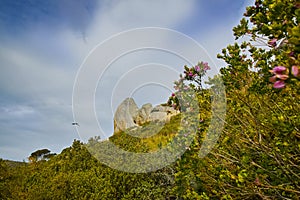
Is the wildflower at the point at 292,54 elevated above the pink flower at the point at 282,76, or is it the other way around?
the wildflower at the point at 292,54

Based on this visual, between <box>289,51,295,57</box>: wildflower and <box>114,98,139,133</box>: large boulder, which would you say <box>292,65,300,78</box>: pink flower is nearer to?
<box>289,51,295,57</box>: wildflower

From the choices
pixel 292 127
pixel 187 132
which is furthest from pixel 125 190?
pixel 292 127

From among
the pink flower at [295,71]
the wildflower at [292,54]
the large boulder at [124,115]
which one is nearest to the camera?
the pink flower at [295,71]

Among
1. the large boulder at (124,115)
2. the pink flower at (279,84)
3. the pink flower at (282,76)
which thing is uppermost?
the large boulder at (124,115)

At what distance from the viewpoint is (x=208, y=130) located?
3004 millimetres

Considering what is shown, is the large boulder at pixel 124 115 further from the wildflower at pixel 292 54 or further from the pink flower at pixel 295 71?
the pink flower at pixel 295 71

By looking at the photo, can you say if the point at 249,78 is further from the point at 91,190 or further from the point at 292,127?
the point at 91,190

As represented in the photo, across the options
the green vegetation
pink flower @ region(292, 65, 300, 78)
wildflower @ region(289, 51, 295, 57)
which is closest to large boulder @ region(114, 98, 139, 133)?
the green vegetation

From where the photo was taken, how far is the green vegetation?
1.62 metres

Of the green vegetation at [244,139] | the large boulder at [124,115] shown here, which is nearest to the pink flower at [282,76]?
the green vegetation at [244,139]

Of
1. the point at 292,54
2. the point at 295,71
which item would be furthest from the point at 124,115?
the point at 295,71

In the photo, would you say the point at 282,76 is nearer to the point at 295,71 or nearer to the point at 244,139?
the point at 295,71

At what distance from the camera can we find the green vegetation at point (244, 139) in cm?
162

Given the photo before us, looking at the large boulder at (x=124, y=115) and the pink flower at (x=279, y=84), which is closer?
the pink flower at (x=279, y=84)
